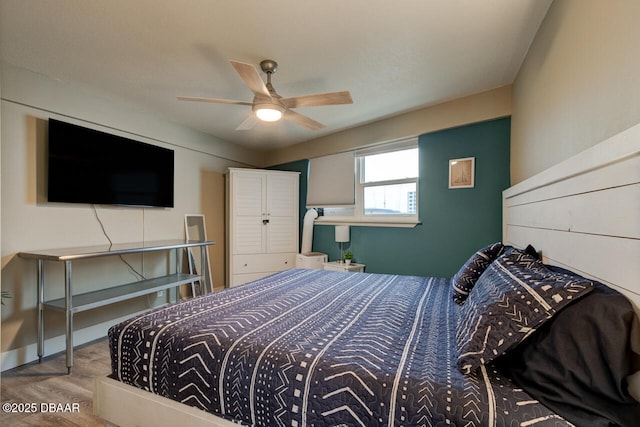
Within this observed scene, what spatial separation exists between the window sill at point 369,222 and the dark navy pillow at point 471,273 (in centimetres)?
140

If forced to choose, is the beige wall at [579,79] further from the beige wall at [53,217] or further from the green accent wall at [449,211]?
the beige wall at [53,217]

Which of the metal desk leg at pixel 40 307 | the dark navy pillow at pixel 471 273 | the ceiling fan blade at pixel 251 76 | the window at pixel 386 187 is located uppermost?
the ceiling fan blade at pixel 251 76

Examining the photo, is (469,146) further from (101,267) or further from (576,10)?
(101,267)

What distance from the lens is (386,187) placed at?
3600 millimetres

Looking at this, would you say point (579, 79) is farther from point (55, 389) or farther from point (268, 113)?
point (55, 389)

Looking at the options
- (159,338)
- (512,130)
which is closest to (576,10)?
(512,130)

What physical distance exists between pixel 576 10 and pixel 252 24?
1722 mm

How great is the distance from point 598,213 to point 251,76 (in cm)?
185

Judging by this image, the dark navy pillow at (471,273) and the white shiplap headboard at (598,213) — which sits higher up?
the white shiplap headboard at (598,213)

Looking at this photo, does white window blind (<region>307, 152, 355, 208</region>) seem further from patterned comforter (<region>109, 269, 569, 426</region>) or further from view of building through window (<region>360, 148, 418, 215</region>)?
patterned comforter (<region>109, 269, 569, 426</region>)

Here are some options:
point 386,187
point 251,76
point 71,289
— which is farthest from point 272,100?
point 71,289

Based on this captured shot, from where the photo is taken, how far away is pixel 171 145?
3459 millimetres

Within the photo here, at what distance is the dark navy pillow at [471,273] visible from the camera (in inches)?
65.2

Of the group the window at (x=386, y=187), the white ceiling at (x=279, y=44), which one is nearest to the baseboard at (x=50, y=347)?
the white ceiling at (x=279, y=44)
